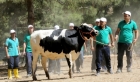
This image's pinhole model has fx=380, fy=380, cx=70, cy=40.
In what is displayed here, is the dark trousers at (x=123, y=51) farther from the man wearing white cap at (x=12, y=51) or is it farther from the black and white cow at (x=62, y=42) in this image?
the man wearing white cap at (x=12, y=51)

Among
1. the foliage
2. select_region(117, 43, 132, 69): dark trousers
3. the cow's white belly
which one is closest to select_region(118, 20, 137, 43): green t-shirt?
select_region(117, 43, 132, 69): dark trousers

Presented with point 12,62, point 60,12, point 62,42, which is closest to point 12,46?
point 12,62

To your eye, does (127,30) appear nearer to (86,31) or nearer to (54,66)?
(86,31)

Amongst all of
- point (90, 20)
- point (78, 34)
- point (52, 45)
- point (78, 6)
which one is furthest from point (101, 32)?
point (90, 20)

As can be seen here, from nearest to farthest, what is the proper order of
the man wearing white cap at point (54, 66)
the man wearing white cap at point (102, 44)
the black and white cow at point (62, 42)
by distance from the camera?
the black and white cow at point (62, 42) → the man wearing white cap at point (102, 44) → the man wearing white cap at point (54, 66)

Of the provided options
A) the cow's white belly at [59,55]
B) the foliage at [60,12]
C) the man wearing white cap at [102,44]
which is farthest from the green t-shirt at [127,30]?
the foliage at [60,12]

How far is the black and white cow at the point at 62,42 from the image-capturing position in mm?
13078

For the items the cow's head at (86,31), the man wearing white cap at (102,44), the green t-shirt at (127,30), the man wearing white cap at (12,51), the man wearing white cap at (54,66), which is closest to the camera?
the cow's head at (86,31)

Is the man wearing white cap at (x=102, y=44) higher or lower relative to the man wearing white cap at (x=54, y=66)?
higher

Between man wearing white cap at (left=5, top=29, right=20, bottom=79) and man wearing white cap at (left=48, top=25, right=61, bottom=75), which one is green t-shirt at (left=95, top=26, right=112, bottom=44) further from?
man wearing white cap at (left=5, top=29, right=20, bottom=79)

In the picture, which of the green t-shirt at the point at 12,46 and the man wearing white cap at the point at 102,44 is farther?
the green t-shirt at the point at 12,46

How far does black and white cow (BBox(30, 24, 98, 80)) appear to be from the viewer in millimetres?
13078

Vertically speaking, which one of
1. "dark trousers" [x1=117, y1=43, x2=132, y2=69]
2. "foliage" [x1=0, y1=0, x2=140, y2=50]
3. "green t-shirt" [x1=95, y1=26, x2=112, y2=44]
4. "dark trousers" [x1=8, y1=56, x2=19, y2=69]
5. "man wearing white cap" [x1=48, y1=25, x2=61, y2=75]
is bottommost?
"man wearing white cap" [x1=48, y1=25, x2=61, y2=75]

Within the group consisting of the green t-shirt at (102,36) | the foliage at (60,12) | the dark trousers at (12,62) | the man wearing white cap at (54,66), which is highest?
the foliage at (60,12)
